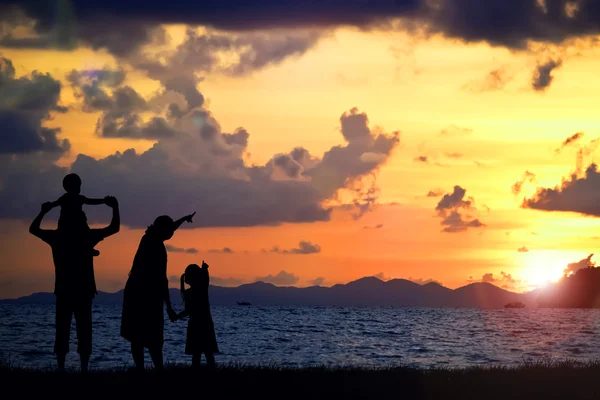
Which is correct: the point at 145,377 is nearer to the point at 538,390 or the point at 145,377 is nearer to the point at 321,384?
the point at 321,384

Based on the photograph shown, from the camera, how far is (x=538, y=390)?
41.0 feet

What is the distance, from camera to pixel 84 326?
11602 mm

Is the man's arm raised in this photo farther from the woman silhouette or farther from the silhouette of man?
the woman silhouette

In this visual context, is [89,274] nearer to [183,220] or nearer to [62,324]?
[62,324]

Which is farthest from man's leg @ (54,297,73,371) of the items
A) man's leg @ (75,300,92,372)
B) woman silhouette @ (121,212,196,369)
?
woman silhouette @ (121,212,196,369)

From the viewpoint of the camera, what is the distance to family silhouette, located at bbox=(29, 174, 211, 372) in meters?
11.5

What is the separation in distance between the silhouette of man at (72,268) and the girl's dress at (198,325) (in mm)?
2602

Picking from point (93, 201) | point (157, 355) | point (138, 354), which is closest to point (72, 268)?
point (93, 201)

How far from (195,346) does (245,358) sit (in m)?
23.1

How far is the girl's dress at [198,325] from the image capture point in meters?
14.0

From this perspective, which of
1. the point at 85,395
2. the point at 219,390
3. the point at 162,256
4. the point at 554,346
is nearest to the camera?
the point at 85,395

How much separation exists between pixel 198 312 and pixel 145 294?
2530 millimetres

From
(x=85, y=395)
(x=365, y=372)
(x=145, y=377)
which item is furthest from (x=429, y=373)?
(x=85, y=395)

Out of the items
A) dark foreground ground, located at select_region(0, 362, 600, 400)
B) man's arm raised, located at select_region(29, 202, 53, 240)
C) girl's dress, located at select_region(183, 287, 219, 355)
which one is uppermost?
man's arm raised, located at select_region(29, 202, 53, 240)
